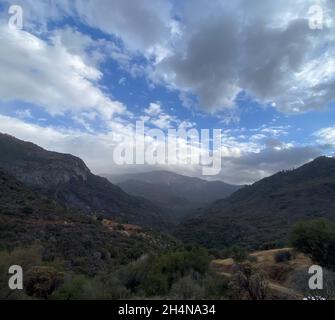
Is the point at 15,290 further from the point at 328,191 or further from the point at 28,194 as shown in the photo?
the point at 328,191

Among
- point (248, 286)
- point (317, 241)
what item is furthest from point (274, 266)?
point (248, 286)

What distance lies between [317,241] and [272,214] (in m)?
68.1

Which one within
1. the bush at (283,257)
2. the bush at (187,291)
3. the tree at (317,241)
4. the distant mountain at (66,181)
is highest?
the distant mountain at (66,181)

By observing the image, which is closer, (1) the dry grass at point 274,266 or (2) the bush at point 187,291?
(2) the bush at point 187,291

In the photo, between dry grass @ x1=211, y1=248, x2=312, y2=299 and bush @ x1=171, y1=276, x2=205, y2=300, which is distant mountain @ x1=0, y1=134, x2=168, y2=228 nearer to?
dry grass @ x1=211, y1=248, x2=312, y2=299

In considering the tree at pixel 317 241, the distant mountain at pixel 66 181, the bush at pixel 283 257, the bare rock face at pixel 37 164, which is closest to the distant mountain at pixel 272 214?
the distant mountain at pixel 66 181

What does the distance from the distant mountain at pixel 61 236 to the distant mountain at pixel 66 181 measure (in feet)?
137

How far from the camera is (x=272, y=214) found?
98.6 meters

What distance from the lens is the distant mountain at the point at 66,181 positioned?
98125 mm

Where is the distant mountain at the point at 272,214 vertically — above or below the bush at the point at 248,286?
above

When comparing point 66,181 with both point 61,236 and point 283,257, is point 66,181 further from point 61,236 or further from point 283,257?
point 283,257

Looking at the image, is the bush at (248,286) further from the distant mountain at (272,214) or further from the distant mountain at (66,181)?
the distant mountain at (66,181)
